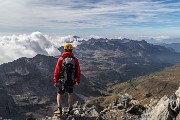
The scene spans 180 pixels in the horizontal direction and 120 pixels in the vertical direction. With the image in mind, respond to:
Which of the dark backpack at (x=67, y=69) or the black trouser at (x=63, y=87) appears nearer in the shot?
the dark backpack at (x=67, y=69)

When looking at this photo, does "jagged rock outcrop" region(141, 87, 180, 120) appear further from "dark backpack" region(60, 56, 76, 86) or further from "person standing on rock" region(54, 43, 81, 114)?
"dark backpack" region(60, 56, 76, 86)

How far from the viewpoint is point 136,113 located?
4359cm

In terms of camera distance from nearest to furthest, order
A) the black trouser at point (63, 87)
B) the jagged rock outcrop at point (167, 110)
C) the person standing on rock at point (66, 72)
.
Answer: the person standing on rock at point (66, 72), the black trouser at point (63, 87), the jagged rock outcrop at point (167, 110)

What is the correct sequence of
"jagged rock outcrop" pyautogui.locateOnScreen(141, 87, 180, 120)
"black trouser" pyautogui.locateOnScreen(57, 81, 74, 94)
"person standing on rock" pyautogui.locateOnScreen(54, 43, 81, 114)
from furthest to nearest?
"jagged rock outcrop" pyautogui.locateOnScreen(141, 87, 180, 120), "black trouser" pyautogui.locateOnScreen(57, 81, 74, 94), "person standing on rock" pyautogui.locateOnScreen(54, 43, 81, 114)

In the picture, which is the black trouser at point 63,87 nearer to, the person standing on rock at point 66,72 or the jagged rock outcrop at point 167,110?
the person standing on rock at point 66,72

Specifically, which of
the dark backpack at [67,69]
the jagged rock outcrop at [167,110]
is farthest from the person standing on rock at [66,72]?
the jagged rock outcrop at [167,110]

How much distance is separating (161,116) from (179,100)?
2471 mm

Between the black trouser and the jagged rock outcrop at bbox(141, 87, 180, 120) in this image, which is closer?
the black trouser

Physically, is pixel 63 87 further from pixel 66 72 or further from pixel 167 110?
pixel 167 110

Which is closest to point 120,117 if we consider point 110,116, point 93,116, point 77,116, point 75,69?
point 110,116

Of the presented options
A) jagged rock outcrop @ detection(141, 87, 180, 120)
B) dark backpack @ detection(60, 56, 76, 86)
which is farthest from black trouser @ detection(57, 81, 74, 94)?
jagged rock outcrop @ detection(141, 87, 180, 120)

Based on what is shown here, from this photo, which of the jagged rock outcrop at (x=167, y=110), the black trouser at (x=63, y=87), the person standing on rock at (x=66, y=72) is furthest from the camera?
the jagged rock outcrop at (x=167, y=110)

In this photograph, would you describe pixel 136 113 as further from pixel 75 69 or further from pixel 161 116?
pixel 75 69

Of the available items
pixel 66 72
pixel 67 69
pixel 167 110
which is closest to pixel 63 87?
pixel 66 72
